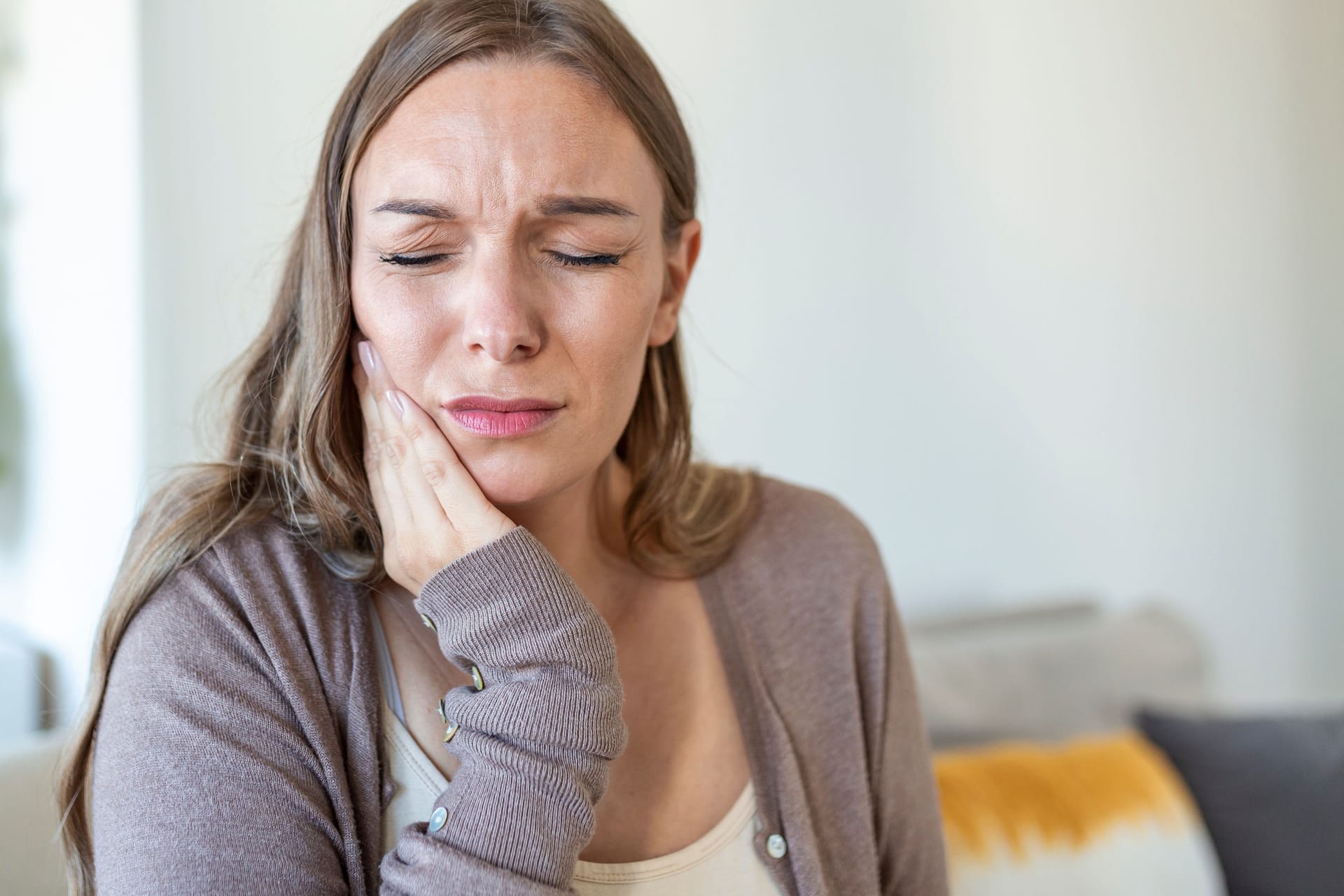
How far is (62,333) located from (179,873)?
865 mm

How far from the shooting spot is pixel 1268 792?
183cm

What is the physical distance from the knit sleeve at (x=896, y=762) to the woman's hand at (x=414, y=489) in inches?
18.6

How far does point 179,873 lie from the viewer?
2.78 ft

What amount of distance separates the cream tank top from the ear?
0.39 metres

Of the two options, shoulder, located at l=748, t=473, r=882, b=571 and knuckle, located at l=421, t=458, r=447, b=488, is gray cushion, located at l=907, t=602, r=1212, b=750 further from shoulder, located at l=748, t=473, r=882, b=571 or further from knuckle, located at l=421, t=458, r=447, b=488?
knuckle, located at l=421, t=458, r=447, b=488

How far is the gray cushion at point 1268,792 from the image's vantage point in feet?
5.84

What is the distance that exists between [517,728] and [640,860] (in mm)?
231

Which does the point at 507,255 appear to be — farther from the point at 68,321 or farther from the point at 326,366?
the point at 68,321

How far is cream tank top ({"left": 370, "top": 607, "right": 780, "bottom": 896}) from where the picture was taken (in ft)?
3.29

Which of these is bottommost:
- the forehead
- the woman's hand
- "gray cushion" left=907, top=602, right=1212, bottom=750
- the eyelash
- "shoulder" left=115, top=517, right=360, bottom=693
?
"gray cushion" left=907, top=602, right=1212, bottom=750

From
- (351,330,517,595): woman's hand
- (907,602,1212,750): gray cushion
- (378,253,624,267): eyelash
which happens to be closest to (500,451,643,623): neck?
(351,330,517,595): woman's hand

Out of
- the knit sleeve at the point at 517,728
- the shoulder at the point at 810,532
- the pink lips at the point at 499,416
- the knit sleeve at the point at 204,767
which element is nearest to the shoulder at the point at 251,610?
the knit sleeve at the point at 204,767

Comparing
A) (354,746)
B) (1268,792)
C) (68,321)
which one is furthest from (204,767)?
(1268,792)

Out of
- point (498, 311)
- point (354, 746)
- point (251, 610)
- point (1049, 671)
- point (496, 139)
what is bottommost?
point (1049, 671)
